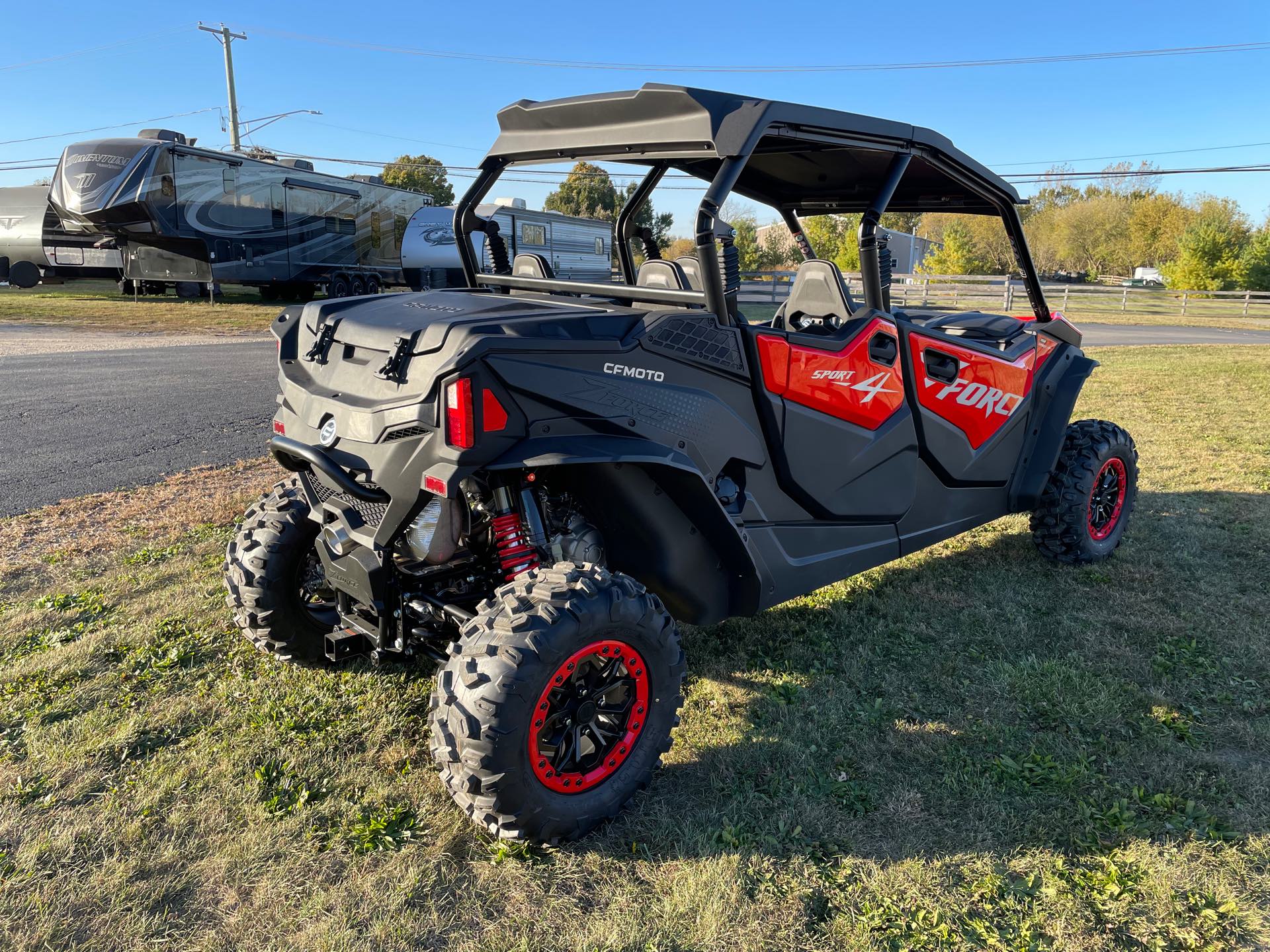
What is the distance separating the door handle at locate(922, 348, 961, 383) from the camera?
3.92m

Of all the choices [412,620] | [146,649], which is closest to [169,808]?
[412,620]

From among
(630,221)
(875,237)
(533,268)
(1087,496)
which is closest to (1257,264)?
(1087,496)

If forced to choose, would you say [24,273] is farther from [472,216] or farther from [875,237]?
[875,237]

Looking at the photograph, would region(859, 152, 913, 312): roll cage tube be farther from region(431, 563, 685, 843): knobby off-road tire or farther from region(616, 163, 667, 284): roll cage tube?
region(431, 563, 685, 843): knobby off-road tire

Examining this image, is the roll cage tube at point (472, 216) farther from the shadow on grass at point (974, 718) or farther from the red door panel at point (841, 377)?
the shadow on grass at point (974, 718)

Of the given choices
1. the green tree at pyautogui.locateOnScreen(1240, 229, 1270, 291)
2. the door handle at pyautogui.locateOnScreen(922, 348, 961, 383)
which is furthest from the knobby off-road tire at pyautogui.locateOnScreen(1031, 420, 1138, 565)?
the green tree at pyautogui.locateOnScreen(1240, 229, 1270, 291)

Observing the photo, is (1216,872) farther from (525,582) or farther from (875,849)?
(525,582)

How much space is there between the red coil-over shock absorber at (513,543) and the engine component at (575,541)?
0.19m

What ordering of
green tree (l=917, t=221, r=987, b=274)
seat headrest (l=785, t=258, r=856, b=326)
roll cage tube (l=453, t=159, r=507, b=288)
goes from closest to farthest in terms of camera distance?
seat headrest (l=785, t=258, r=856, b=326), roll cage tube (l=453, t=159, r=507, b=288), green tree (l=917, t=221, r=987, b=274)

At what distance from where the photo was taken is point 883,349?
362 cm

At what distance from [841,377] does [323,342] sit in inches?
77.6

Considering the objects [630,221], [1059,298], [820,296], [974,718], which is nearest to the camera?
[974,718]

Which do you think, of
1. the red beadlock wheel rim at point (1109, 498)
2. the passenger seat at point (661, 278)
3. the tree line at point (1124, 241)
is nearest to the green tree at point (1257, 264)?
the tree line at point (1124, 241)

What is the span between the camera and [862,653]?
3.82m
